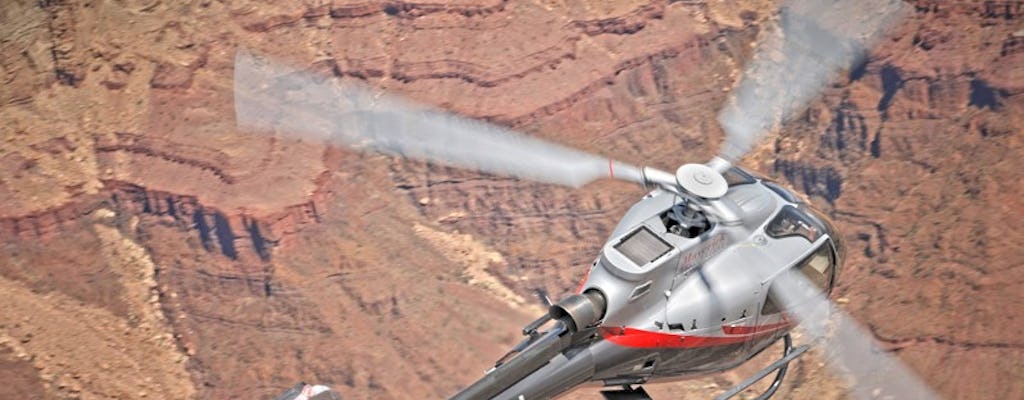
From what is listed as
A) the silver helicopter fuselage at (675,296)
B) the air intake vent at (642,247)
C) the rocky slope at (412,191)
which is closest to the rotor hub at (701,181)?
the silver helicopter fuselage at (675,296)

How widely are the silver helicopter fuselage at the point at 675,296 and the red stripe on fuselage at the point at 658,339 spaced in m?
0.02

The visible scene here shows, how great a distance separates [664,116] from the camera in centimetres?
4259

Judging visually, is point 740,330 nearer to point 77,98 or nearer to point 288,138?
point 288,138

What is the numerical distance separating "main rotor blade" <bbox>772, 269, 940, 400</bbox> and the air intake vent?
98.0 inches

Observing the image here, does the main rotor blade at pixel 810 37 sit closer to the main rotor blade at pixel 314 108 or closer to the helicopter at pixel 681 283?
the main rotor blade at pixel 314 108

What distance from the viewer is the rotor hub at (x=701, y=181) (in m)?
19.4

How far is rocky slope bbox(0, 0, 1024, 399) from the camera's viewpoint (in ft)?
113

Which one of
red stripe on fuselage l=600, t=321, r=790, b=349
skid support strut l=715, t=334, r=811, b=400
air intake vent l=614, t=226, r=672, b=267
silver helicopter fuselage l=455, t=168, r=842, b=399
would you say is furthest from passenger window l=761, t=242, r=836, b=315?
air intake vent l=614, t=226, r=672, b=267

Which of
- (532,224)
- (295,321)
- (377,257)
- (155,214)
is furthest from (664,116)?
(155,214)

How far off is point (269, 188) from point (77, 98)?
28.1 feet

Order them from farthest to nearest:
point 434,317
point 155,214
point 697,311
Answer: point 155,214 < point 434,317 < point 697,311

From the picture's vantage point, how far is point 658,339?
2025 centimetres

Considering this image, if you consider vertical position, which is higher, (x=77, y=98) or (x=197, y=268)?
(x=77, y=98)

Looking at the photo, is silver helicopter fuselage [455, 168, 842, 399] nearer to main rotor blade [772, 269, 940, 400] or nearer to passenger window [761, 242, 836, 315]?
passenger window [761, 242, 836, 315]
